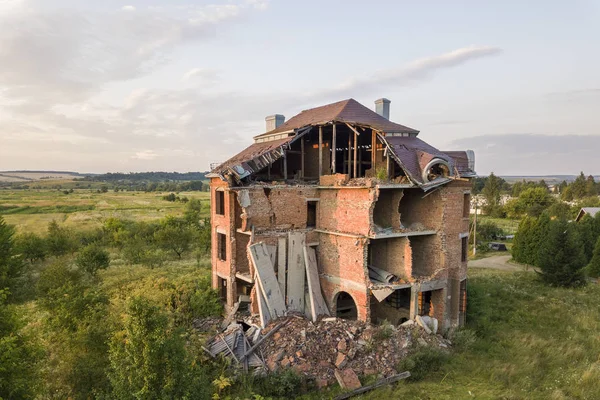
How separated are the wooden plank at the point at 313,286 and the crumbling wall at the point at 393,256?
10.5 ft

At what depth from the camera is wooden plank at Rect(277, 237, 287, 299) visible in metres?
17.3

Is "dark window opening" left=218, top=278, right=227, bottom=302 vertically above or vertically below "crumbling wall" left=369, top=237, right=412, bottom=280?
below

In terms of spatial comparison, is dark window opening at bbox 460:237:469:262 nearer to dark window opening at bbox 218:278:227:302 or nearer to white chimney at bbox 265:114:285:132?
dark window opening at bbox 218:278:227:302

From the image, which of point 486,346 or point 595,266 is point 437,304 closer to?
point 486,346

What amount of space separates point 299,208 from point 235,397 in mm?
9087

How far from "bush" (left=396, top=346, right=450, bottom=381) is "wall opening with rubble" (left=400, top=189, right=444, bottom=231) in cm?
A: 556

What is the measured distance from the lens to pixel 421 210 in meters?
18.3

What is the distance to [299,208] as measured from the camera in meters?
18.4

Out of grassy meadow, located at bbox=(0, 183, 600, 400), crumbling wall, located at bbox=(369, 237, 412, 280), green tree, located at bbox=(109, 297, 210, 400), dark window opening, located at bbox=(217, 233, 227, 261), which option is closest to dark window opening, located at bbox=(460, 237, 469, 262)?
grassy meadow, located at bbox=(0, 183, 600, 400)

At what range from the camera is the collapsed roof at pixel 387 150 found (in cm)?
1659

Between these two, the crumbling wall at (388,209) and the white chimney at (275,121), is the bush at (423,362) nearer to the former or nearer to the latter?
the crumbling wall at (388,209)

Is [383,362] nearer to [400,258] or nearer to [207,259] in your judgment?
[400,258]

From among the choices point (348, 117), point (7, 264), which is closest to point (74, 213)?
point (7, 264)

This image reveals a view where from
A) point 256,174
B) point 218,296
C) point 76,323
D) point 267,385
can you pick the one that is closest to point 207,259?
point 218,296
